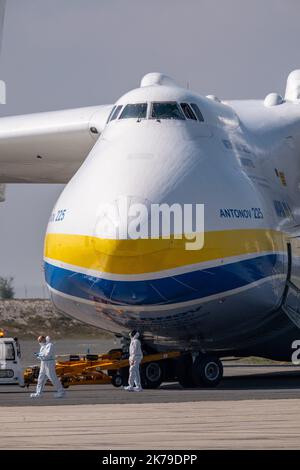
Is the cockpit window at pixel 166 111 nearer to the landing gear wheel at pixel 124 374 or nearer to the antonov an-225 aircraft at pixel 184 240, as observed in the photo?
the antonov an-225 aircraft at pixel 184 240

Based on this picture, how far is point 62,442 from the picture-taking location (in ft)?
66.1

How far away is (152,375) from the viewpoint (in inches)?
1310

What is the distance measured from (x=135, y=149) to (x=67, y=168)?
927 cm

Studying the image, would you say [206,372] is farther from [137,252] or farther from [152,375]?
[137,252]

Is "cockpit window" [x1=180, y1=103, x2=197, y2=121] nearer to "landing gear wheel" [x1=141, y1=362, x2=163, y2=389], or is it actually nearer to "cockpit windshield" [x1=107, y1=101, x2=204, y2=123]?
"cockpit windshield" [x1=107, y1=101, x2=204, y2=123]

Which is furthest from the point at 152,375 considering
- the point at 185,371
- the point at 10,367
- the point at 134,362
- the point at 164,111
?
the point at 164,111

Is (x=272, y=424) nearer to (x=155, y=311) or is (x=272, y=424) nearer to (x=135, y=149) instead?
(x=155, y=311)

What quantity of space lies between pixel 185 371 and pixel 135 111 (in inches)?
224

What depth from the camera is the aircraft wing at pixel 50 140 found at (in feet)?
126

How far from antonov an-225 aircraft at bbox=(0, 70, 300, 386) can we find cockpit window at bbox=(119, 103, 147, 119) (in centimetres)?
2

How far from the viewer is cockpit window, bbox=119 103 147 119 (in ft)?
108

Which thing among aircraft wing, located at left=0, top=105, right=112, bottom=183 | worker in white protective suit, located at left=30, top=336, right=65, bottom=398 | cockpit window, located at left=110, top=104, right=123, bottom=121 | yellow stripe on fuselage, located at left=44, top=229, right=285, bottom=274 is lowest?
worker in white protective suit, located at left=30, top=336, right=65, bottom=398

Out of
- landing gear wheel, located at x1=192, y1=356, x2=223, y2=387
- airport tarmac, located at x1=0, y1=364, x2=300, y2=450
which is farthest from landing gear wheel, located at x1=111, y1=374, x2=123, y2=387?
landing gear wheel, located at x1=192, y1=356, x2=223, y2=387

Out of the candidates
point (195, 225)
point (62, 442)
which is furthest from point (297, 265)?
point (62, 442)
